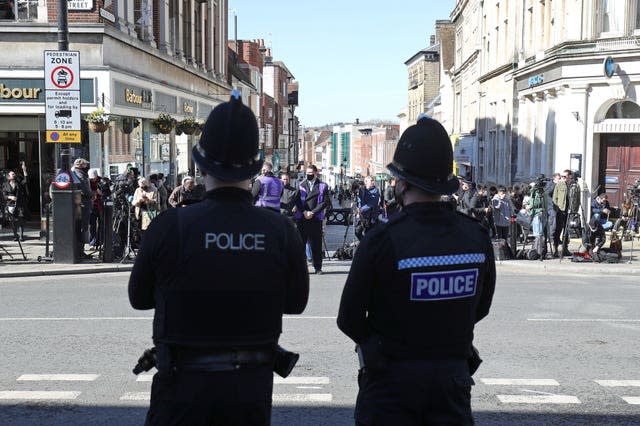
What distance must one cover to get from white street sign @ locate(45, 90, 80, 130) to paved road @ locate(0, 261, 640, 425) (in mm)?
3758

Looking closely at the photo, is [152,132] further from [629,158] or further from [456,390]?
[456,390]

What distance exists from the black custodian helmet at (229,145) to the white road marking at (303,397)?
3093 mm

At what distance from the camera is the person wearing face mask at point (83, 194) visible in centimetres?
1459

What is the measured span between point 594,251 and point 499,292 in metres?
5.29

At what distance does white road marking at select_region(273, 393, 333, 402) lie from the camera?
601 centimetres

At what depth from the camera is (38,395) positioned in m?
6.08

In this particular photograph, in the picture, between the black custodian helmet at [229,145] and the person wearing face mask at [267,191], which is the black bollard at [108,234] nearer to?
the person wearing face mask at [267,191]

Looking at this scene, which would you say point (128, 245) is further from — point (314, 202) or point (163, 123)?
point (163, 123)

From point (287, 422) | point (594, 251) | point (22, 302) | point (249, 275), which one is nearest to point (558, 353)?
point (287, 422)

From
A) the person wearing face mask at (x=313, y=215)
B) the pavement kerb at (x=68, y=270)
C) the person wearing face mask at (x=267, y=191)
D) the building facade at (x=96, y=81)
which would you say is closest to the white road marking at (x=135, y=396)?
the person wearing face mask at (x=267, y=191)

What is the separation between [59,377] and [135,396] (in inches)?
36.5

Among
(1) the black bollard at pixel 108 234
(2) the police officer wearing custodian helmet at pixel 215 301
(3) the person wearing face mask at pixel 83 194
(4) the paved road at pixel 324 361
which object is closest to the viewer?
(2) the police officer wearing custodian helmet at pixel 215 301

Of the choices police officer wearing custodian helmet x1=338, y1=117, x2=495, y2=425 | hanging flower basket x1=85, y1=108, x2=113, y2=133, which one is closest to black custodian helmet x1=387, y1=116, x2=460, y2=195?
police officer wearing custodian helmet x1=338, y1=117, x2=495, y2=425

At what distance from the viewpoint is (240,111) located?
3365mm
